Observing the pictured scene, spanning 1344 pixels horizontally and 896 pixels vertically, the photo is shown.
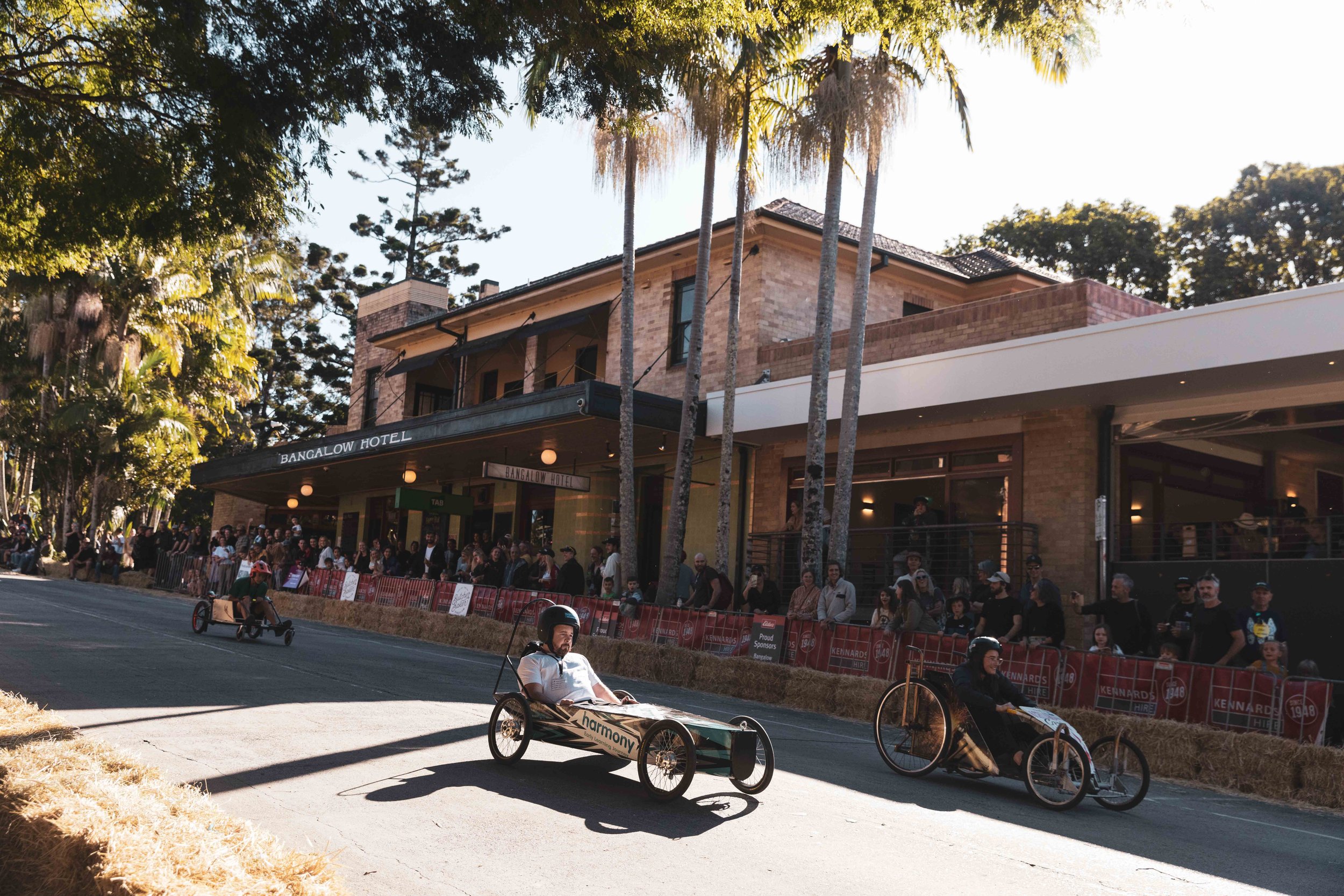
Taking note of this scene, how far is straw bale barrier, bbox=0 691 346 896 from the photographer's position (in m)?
4.39

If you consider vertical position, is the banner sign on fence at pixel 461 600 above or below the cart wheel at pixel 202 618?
above

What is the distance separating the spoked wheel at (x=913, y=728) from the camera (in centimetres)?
984

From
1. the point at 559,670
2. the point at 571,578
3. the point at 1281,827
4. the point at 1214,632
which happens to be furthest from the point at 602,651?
the point at 1281,827

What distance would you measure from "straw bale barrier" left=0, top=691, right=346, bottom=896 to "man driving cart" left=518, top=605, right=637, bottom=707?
10.5 ft

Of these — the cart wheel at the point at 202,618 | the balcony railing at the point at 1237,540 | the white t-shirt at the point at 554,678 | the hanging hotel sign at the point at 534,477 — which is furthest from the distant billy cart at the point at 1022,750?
the hanging hotel sign at the point at 534,477

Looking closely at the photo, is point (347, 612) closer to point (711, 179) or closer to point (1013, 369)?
point (711, 179)

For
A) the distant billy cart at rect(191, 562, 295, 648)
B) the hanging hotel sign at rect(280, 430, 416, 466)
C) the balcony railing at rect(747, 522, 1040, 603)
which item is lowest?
the distant billy cart at rect(191, 562, 295, 648)

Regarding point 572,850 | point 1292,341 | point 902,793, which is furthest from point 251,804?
point 1292,341

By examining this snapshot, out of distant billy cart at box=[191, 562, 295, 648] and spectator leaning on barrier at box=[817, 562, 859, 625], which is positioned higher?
spectator leaning on barrier at box=[817, 562, 859, 625]

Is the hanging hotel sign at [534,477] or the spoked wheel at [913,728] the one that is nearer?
the spoked wheel at [913,728]

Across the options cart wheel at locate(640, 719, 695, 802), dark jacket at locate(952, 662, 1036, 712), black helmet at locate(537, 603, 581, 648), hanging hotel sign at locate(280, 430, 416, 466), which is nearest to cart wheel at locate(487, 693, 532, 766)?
black helmet at locate(537, 603, 581, 648)

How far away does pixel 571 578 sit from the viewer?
22781mm

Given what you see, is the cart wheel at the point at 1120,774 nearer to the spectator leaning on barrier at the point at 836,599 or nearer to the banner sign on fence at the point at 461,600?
the spectator leaning on barrier at the point at 836,599

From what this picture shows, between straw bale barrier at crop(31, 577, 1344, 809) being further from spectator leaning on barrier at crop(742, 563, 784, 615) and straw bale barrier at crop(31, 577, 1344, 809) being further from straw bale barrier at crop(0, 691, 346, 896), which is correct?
straw bale barrier at crop(0, 691, 346, 896)
